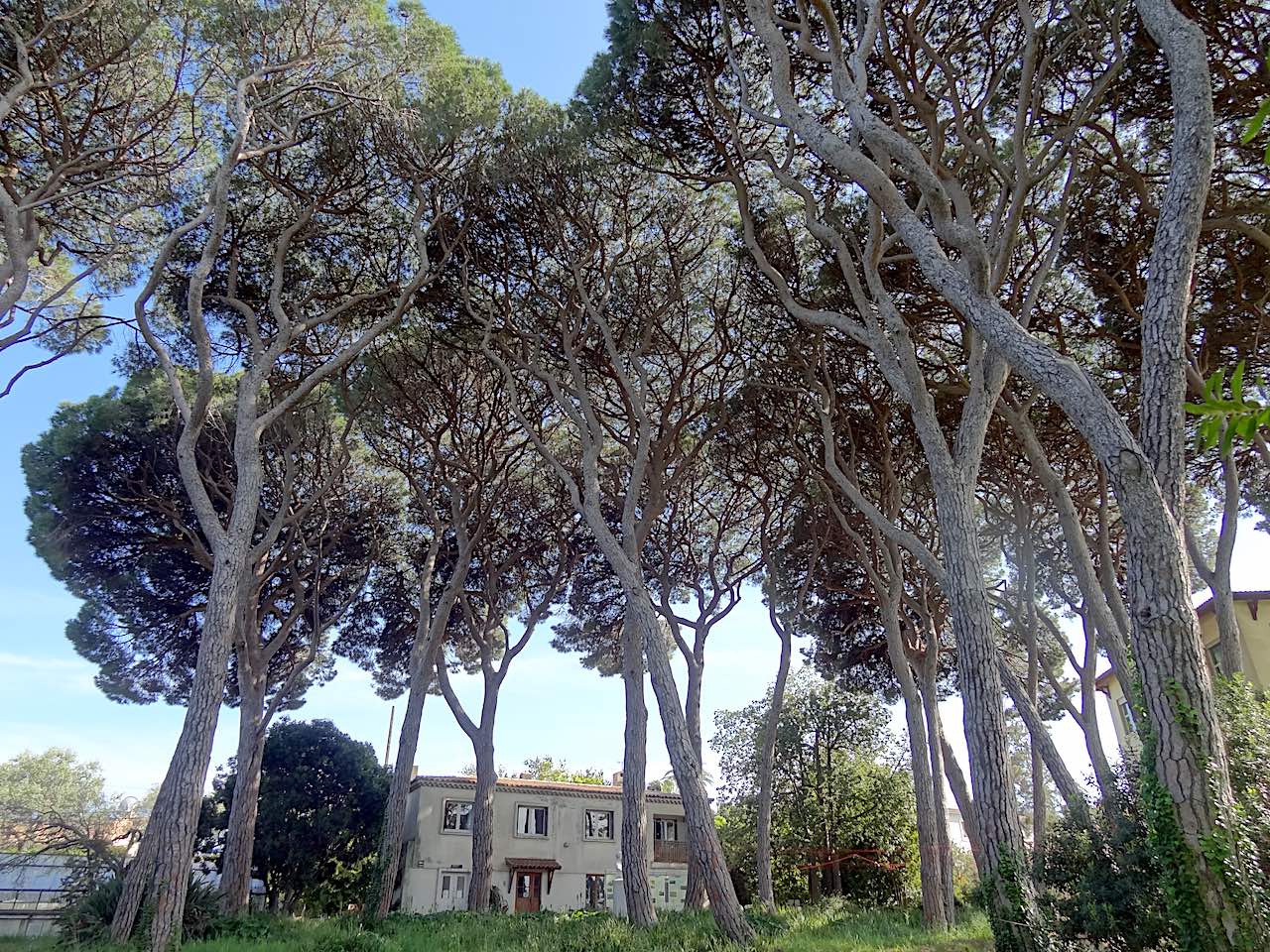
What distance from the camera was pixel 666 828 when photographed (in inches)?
1057

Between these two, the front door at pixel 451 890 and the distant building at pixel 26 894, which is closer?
the distant building at pixel 26 894

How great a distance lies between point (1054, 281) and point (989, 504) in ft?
13.9

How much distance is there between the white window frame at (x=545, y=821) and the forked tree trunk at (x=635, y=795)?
14.1 m

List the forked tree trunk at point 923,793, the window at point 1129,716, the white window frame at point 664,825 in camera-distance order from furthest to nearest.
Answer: the white window frame at point 664,825
the forked tree trunk at point 923,793
the window at point 1129,716

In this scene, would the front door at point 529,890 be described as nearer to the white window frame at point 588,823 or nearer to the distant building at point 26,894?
the white window frame at point 588,823

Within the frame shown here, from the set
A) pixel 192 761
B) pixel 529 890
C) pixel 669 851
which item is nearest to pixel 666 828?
pixel 669 851

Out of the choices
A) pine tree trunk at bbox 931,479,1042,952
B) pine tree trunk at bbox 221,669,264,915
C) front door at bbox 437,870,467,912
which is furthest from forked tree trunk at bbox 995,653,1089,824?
front door at bbox 437,870,467,912

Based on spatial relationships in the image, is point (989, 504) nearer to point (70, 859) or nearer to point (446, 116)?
point (446, 116)

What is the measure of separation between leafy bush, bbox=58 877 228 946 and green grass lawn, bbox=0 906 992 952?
0.21 meters

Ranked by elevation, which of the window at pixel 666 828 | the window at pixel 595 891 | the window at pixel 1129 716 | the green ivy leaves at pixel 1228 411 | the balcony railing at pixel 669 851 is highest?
the window at pixel 1129 716

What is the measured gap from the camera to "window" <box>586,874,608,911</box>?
24844mm

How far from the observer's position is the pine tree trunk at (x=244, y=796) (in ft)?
44.5

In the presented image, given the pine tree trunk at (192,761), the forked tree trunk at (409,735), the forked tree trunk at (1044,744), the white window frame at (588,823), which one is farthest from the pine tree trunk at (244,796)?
the white window frame at (588,823)

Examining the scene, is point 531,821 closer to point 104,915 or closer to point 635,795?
point 635,795
